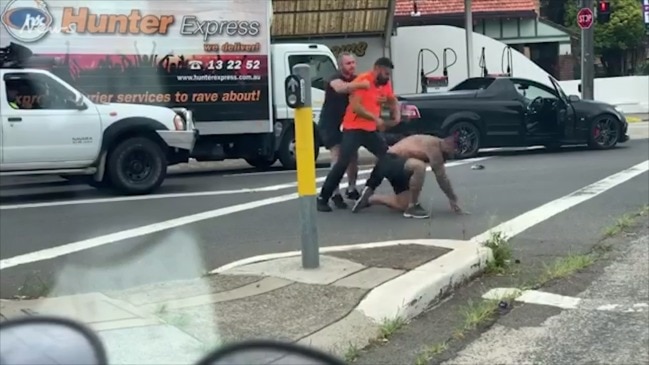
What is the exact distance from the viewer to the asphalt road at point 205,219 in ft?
27.5

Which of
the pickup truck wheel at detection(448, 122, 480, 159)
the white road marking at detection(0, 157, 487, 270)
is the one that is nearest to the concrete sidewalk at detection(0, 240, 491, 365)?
the white road marking at detection(0, 157, 487, 270)

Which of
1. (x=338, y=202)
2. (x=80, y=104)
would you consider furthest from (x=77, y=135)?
(x=338, y=202)

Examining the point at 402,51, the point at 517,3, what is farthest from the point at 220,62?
the point at 517,3

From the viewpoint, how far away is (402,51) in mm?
26781

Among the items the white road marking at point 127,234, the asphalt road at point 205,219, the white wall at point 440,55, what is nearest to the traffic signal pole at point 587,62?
the white wall at point 440,55

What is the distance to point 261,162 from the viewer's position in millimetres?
16766

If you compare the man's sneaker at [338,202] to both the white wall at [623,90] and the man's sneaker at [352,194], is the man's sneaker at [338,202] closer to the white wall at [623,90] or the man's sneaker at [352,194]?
the man's sneaker at [352,194]

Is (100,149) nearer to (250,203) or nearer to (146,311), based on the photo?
(250,203)

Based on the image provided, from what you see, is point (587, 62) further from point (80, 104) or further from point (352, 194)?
point (80, 104)

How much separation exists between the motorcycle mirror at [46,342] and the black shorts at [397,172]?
810cm

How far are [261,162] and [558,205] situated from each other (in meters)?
6.78

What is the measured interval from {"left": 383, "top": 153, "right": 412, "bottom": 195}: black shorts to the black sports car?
6.36 m

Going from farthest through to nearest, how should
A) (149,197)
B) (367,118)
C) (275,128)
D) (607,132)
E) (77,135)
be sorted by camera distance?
(607,132) < (275,128) < (149,197) < (77,135) < (367,118)

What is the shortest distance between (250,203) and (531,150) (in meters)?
8.85
